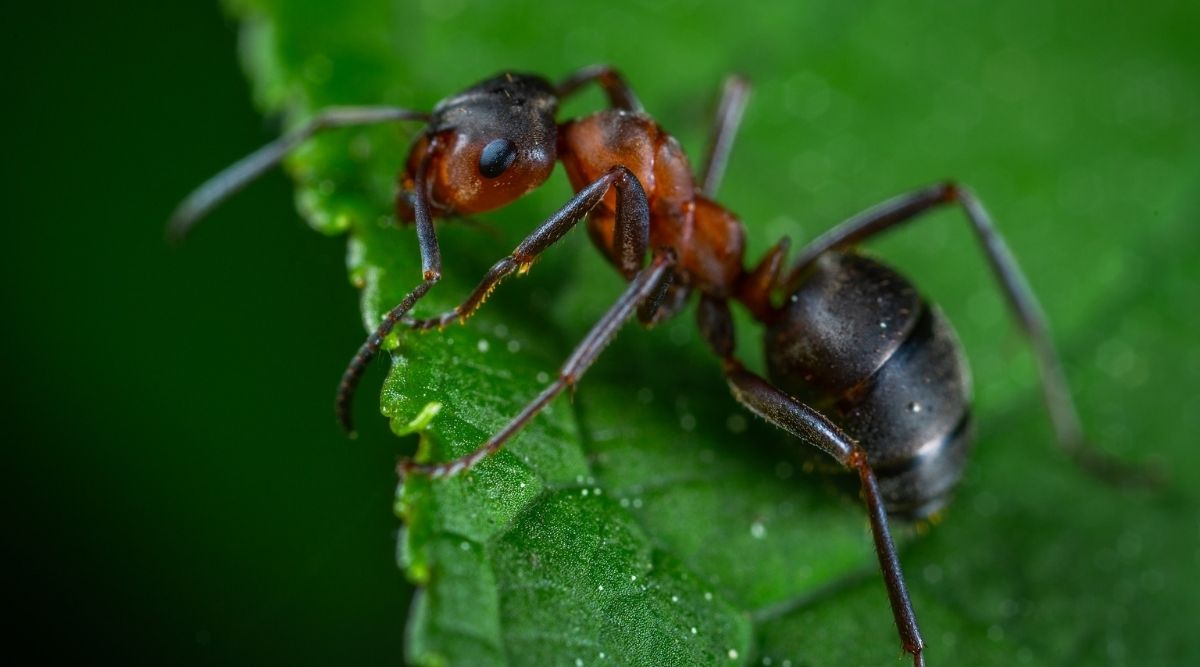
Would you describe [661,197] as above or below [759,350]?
above

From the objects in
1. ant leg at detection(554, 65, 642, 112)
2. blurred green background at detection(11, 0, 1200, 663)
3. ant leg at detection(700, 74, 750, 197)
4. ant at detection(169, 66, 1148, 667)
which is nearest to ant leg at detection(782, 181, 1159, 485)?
ant at detection(169, 66, 1148, 667)

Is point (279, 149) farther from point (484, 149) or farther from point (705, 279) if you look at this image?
point (705, 279)

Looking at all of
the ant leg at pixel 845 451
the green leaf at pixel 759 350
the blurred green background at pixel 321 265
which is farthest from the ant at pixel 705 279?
the blurred green background at pixel 321 265

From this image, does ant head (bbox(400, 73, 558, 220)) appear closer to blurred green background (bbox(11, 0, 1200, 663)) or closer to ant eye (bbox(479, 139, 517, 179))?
ant eye (bbox(479, 139, 517, 179))

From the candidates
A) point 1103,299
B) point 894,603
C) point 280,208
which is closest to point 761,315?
point 894,603

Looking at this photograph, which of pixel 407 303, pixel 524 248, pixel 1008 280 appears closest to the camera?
pixel 407 303

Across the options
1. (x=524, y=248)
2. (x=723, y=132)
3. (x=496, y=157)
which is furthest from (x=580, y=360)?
(x=723, y=132)

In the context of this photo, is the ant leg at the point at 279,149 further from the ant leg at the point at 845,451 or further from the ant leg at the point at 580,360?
the ant leg at the point at 845,451
